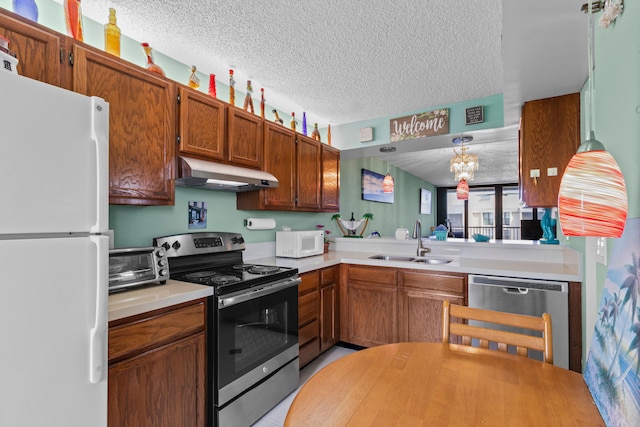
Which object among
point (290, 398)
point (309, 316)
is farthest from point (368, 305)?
point (290, 398)

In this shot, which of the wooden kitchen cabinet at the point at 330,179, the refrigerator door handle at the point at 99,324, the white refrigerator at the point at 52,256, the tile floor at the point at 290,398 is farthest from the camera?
the wooden kitchen cabinet at the point at 330,179

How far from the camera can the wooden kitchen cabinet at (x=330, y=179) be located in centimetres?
338

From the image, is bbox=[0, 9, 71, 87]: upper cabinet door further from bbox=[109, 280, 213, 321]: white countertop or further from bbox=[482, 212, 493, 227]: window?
bbox=[482, 212, 493, 227]: window

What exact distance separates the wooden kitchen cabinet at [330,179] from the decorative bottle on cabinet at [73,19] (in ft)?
7.22

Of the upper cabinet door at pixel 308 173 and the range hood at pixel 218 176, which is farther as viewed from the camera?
the upper cabinet door at pixel 308 173

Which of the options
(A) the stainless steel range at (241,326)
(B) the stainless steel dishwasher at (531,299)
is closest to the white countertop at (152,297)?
(A) the stainless steel range at (241,326)

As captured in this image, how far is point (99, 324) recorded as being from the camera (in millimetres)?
1066

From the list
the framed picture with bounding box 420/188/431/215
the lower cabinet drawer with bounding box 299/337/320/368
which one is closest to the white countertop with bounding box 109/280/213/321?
the lower cabinet drawer with bounding box 299/337/320/368

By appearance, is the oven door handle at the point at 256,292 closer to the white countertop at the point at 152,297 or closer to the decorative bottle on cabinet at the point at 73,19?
the white countertop at the point at 152,297

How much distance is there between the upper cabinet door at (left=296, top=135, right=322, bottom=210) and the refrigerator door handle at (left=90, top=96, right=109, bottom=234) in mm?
1969

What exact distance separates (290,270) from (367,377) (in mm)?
1351

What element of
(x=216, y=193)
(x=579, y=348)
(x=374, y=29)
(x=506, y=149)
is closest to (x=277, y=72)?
(x=374, y=29)

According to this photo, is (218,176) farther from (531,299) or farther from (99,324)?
(531,299)

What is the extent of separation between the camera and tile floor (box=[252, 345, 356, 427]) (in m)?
1.92
